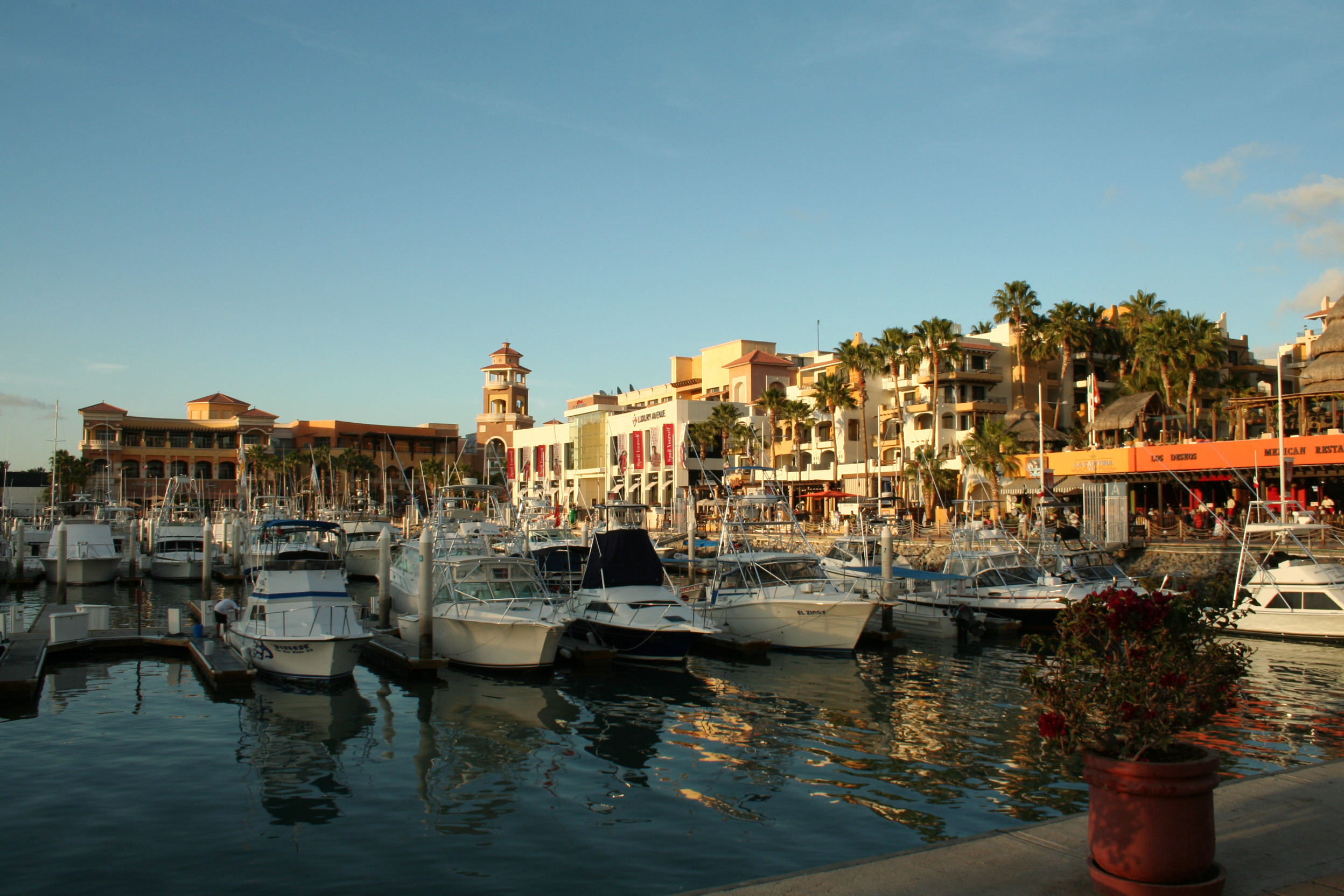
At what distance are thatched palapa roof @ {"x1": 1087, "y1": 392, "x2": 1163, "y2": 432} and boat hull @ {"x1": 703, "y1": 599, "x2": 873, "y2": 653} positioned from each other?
37.6 m

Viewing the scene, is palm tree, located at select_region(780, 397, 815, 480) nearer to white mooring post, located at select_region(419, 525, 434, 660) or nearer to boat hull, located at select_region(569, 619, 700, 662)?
boat hull, located at select_region(569, 619, 700, 662)

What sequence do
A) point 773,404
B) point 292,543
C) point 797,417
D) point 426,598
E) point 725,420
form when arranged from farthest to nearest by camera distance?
point 773,404 < point 725,420 < point 797,417 < point 292,543 < point 426,598

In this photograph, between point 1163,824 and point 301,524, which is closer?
point 1163,824

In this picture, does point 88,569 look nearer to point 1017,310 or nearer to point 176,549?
point 176,549

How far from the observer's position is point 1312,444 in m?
48.0

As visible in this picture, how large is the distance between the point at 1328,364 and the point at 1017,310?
88.7 ft

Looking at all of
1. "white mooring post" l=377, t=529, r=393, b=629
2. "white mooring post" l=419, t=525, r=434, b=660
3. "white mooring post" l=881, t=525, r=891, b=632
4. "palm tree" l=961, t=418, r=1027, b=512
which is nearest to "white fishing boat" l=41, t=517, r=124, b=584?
"white mooring post" l=377, t=529, r=393, b=629

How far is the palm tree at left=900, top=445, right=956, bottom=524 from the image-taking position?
70938mm

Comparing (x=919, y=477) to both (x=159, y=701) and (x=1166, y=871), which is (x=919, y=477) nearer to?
(x=159, y=701)

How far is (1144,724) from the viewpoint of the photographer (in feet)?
24.0

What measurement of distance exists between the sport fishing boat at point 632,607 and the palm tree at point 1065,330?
176 feet

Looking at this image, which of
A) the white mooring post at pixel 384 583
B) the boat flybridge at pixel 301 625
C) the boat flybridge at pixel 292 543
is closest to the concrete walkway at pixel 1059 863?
the boat flybridge at pixel 301 625

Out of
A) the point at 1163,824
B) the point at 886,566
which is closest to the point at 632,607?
the point at 886,566

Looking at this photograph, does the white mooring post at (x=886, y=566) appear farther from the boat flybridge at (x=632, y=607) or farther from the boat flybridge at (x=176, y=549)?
the boat flybridge at (x=176, y=549)
